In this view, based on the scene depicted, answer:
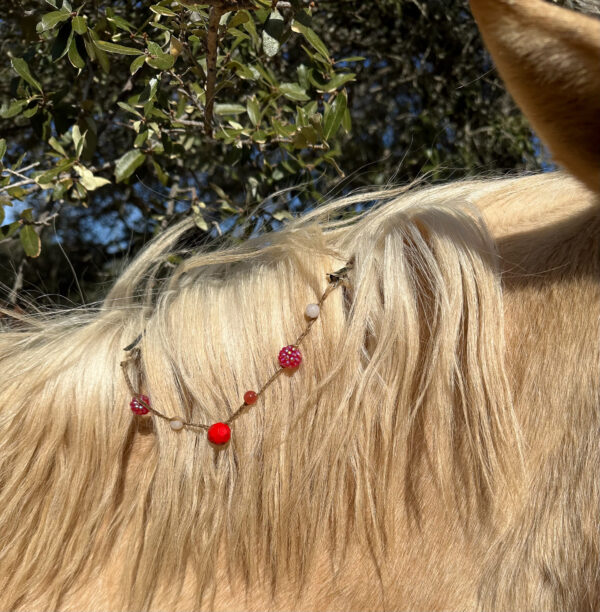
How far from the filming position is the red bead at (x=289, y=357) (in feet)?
2.56

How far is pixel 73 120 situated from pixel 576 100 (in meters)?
1.50

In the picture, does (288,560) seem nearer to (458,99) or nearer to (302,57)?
(302,57)

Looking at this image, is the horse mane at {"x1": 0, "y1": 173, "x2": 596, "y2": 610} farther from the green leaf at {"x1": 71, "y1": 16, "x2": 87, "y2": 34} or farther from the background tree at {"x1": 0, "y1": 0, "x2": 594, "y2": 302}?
the green leaf at {"x1": 71, "y1": 16, "x2": 87, "y2": 34}

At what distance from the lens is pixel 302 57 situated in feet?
8.62

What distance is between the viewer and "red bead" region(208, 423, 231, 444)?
778mm

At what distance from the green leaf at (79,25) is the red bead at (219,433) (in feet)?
3.00

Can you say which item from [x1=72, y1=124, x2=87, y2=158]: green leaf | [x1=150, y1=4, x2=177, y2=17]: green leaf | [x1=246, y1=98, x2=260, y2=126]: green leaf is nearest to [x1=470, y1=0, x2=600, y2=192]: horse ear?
[x1=150, y1=4, x2=177, y2=17]: green leaf

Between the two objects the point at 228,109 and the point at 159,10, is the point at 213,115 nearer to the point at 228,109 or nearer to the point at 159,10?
the point at 228,109

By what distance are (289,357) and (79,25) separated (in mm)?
905

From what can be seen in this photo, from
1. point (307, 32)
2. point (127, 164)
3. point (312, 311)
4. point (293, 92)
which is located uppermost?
point (307, 32)

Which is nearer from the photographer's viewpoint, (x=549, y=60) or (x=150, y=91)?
(x=549, y=60)

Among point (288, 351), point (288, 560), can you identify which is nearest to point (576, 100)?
point (288, 351)

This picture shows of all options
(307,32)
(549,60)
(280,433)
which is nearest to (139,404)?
(280,433)

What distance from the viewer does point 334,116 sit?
4.89 ft
